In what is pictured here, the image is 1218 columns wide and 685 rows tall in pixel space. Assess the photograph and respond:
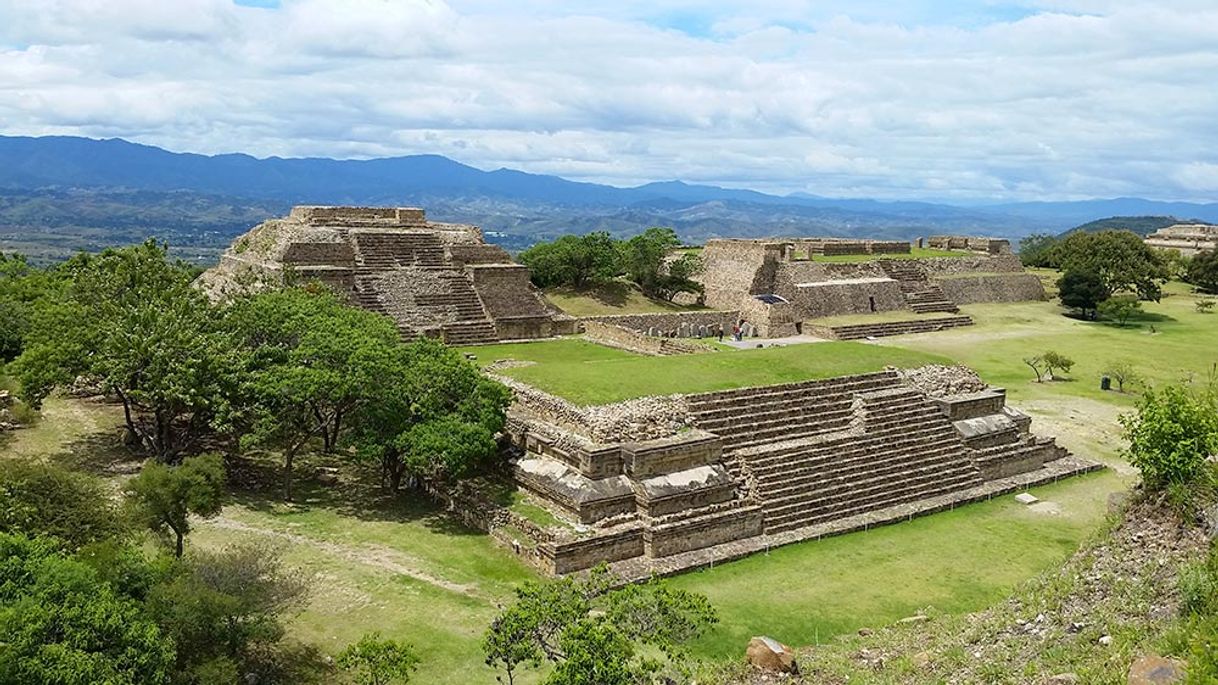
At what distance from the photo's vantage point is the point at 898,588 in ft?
45.9

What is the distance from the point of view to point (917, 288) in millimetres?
42188

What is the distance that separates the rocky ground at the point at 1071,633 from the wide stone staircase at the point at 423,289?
19.3m

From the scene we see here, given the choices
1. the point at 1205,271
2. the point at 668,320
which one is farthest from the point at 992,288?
the point at 668,320

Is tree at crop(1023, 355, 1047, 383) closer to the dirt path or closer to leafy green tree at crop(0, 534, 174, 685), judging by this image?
the dirt path

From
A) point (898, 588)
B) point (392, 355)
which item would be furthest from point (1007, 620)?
point (392, 355)

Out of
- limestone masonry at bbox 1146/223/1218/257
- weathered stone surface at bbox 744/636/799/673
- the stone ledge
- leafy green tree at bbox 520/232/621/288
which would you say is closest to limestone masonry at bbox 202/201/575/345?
leafy green tree at bbox 520/232/621/288

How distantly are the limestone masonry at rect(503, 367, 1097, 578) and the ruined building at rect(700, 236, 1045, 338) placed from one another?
46.8 ft

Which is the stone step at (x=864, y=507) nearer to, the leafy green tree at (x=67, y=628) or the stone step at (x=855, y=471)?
the stone step at (x=855, y=471)

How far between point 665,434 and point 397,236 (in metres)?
17.7

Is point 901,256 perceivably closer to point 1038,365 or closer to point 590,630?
point 1038,365

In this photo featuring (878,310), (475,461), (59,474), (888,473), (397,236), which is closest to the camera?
(59,474)

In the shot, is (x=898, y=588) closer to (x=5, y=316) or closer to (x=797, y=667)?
(x=797, y=667)

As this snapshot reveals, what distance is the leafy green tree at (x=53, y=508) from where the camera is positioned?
33.0ft

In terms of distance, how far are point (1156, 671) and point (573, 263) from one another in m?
31.2
